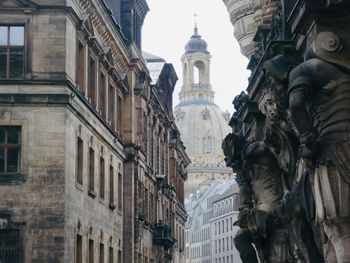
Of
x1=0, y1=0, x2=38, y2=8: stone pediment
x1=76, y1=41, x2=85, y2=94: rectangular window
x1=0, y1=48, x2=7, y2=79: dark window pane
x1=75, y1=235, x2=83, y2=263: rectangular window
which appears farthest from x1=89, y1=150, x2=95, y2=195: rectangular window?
x1=0, y1=0, x2=38, y2=8: stone pediment

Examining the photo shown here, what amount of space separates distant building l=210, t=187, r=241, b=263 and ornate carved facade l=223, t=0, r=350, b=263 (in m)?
119

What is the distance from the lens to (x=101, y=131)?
146 feet

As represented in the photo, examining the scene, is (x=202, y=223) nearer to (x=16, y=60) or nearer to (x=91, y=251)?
(x=91, y=251)

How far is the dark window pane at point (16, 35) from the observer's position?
37000mm

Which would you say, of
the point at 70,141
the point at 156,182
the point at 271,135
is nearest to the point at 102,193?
the point at 70,141

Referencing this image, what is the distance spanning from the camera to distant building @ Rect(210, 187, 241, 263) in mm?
139625

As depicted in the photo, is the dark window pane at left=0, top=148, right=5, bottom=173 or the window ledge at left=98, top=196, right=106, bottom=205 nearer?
the dark window pane at left=0, top=148, right=5, bottom=173

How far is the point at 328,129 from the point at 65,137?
2604 cm

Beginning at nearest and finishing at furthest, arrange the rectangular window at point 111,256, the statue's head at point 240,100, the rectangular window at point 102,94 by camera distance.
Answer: the statue's head at point 240,100 < the rectangular window at point 102,94 < the rectangular window at point 111,256

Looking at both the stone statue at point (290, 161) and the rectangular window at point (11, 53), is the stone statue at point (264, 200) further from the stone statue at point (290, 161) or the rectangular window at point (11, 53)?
the rectangular window at point (11, 53)

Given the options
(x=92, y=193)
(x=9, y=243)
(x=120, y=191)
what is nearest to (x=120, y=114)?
(x=120, y=191)

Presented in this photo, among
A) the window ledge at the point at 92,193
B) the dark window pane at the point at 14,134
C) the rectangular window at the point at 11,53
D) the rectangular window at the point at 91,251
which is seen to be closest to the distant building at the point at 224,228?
the rectangular window at the point at 91,251

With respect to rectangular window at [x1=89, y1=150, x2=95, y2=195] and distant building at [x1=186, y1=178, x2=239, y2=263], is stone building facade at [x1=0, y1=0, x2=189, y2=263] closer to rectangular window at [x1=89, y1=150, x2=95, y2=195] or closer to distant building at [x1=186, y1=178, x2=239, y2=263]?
rectangular window at [x1=89, y1=150, x2=95, y2=195]

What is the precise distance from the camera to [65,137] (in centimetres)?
3634
